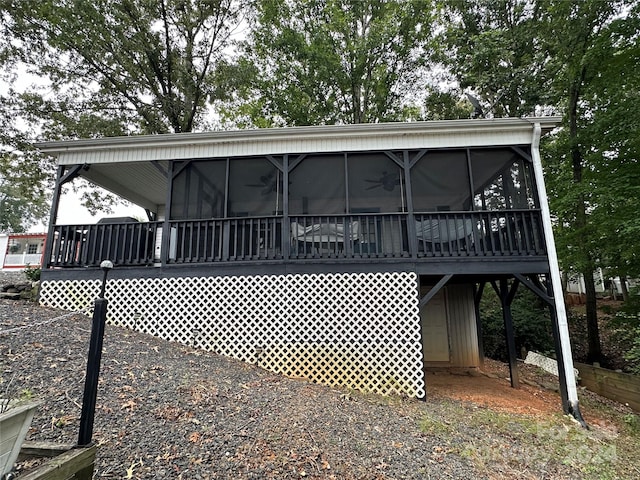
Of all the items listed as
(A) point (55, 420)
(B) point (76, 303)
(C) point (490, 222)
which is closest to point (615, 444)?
(C) point (490, 222)

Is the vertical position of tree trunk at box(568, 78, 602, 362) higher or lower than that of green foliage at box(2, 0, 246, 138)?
Answer: lower

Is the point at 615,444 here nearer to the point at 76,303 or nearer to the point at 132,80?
the point at 76,303

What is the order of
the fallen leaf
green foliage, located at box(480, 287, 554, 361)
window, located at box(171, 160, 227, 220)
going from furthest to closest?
green foliage, located at box(480, 287, 554, 361)
window, located at box(171, 160, 227, 220)
the fallen leaf

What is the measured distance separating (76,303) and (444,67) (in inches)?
603

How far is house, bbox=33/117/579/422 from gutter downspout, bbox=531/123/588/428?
0.02 meters

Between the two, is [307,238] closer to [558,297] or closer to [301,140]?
[301,140]

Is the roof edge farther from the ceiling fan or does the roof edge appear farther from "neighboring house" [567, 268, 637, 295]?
"neighboring house" [567, 268, 637, 295]

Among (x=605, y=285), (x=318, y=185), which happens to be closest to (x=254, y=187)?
(x=318, y=185)

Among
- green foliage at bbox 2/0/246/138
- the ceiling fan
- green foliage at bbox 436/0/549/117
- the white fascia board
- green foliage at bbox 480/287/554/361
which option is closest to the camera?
the white fascia board

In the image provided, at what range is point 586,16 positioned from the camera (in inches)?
A: 352

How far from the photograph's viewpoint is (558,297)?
17.9 feet

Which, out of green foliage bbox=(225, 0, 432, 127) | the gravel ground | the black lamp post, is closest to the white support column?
the gravel ground

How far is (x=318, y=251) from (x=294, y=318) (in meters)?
1.26

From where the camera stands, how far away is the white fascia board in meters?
5.98
